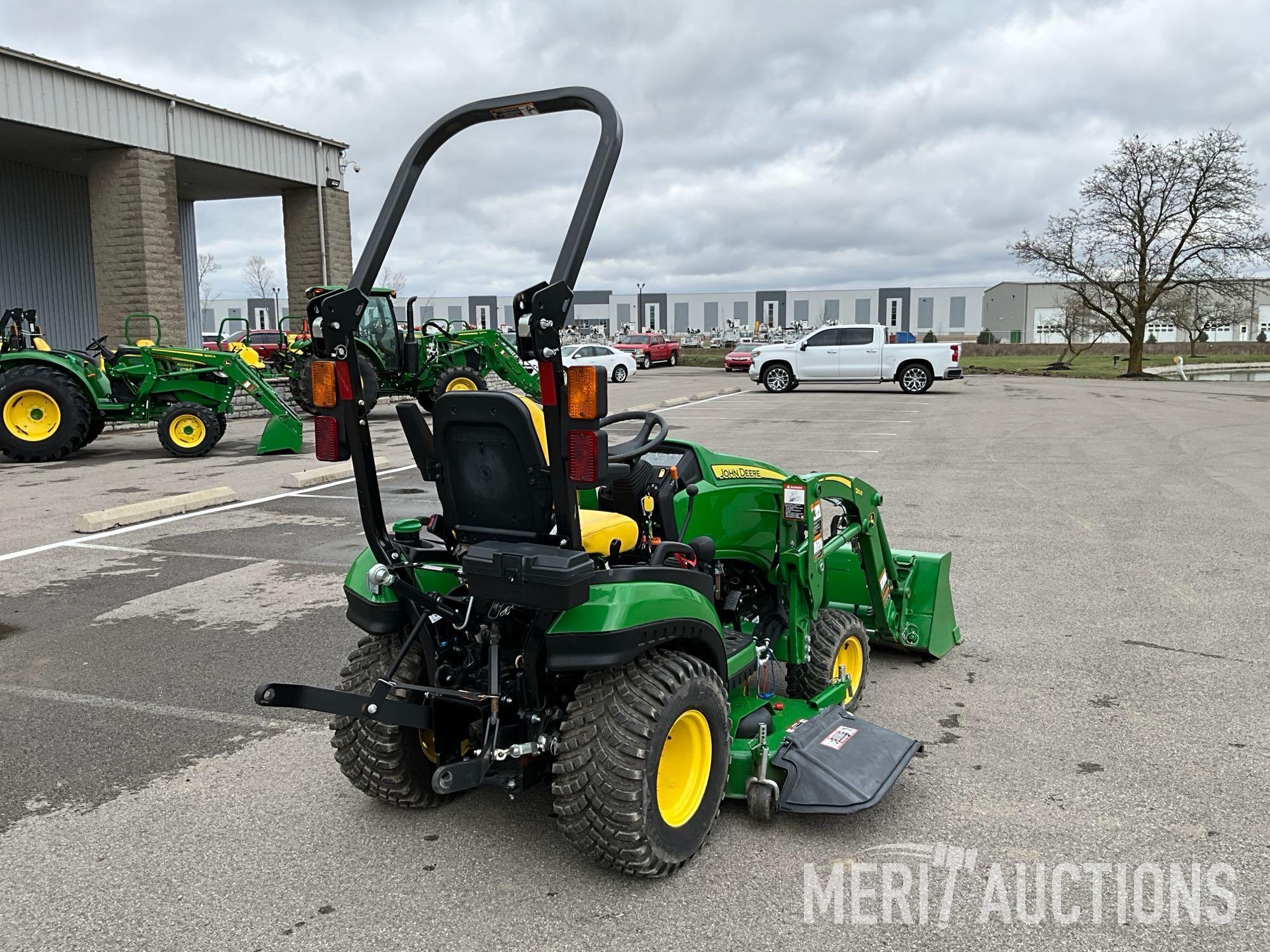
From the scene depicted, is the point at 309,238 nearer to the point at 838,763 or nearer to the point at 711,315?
the point at 838,763

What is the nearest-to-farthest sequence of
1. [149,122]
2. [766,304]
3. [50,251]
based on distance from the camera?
1. [149,122]
2. [50,251]
3. [766,304]

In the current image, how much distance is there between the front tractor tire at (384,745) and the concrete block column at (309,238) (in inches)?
809

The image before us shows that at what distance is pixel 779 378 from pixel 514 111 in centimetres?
2507

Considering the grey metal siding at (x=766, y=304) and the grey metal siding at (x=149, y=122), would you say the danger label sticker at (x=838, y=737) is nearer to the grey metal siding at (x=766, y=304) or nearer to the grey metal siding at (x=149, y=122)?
the grey metal siding at (x=149, y=122)

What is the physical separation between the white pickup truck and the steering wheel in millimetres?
23753

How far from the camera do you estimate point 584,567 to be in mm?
2854

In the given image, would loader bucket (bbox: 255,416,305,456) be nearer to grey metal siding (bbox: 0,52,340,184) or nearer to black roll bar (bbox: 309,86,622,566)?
grey metal siding (bbox: 0,52,340,184)

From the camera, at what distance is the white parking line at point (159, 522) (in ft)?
25.5

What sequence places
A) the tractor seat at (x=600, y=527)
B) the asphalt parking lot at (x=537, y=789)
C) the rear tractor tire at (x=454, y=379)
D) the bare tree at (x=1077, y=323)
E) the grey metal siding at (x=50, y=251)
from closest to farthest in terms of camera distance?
1. the asphalt parking lot at (x=537, y=789)
2. the tractor seat at (x=600, y=527)
3. the rear tractor tire at (x=454, y=379)
4. the grey metal siding at (x=50, y=251)
5. the bare tree at (x=1077, y=323)

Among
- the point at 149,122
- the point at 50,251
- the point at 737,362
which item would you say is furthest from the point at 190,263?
the point at 737,362

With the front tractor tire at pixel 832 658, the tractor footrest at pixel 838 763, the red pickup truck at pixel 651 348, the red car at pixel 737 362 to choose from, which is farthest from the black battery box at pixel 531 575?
the red pickup truck at pixel 651 348

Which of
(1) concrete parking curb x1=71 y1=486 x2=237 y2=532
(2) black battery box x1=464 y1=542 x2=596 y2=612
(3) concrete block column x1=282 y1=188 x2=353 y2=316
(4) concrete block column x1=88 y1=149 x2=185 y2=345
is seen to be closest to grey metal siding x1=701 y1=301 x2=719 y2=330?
(3) concrete block column x1=282 y1=188 x2=353 y2=316

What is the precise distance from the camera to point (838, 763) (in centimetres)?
343

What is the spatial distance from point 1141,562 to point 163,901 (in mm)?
6625
